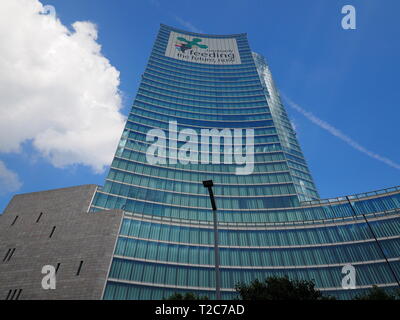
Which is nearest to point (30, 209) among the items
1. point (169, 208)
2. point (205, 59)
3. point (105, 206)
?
point (105, 206)

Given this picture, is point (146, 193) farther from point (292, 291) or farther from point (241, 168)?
point (292, 291)

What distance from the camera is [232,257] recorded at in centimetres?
4134

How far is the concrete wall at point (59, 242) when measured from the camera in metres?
31.3

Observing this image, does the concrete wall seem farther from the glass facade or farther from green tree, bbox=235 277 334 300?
green tree, bbox=235 277 334 300

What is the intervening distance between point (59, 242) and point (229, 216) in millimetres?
31748

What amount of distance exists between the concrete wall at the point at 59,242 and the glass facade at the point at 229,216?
103 inches

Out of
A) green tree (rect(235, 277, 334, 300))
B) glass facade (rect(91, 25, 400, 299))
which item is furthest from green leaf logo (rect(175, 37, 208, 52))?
green tree (rect(235, 277, 334, 300))

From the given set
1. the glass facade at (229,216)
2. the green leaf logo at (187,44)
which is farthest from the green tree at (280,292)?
the green leaf logo at (187,44)

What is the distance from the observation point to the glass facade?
3759cm

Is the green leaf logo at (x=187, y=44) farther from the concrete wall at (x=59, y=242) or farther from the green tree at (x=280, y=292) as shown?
the green tree at (x=280, y=292)

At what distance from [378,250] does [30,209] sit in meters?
59.8

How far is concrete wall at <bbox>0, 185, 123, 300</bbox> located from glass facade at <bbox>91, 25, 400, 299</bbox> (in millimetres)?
2619

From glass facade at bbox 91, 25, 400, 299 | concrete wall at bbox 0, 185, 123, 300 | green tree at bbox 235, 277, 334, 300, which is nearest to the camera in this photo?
green tree at bbox 235, 277, 334, 300

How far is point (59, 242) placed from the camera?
117ft
